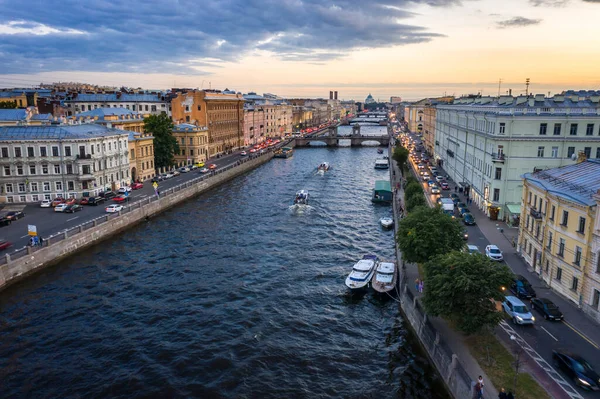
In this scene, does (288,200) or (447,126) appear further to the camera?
(447,126)

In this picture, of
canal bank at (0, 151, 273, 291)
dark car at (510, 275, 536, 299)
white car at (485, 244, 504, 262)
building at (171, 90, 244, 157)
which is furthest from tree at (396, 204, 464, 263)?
building at (171, 90, 244, 157)

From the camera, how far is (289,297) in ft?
136

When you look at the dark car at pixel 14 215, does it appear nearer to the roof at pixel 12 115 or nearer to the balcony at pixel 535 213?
the roof at pixel 12 115

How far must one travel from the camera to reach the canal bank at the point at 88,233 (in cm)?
4256

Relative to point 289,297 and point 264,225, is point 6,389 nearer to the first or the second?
point 289,297

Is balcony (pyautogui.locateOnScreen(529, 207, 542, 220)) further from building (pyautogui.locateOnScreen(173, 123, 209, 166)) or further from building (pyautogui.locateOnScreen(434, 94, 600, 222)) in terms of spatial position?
building (pyautogui.locateOnScreen(173, 123, 209, 166))

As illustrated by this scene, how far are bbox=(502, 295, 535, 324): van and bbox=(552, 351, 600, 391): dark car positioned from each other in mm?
4318

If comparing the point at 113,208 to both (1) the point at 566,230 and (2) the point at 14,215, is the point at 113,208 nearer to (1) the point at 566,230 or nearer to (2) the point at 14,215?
(2) the point at 14,215

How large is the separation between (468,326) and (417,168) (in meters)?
81.3

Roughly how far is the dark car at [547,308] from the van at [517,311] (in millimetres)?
987

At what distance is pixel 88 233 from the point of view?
5225 cm

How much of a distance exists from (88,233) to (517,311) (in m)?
43.2

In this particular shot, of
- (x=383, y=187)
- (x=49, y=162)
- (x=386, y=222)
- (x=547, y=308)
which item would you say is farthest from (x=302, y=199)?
(x=547, y=308)

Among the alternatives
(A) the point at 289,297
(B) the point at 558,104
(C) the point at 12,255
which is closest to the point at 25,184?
(C) the point at 12,255
